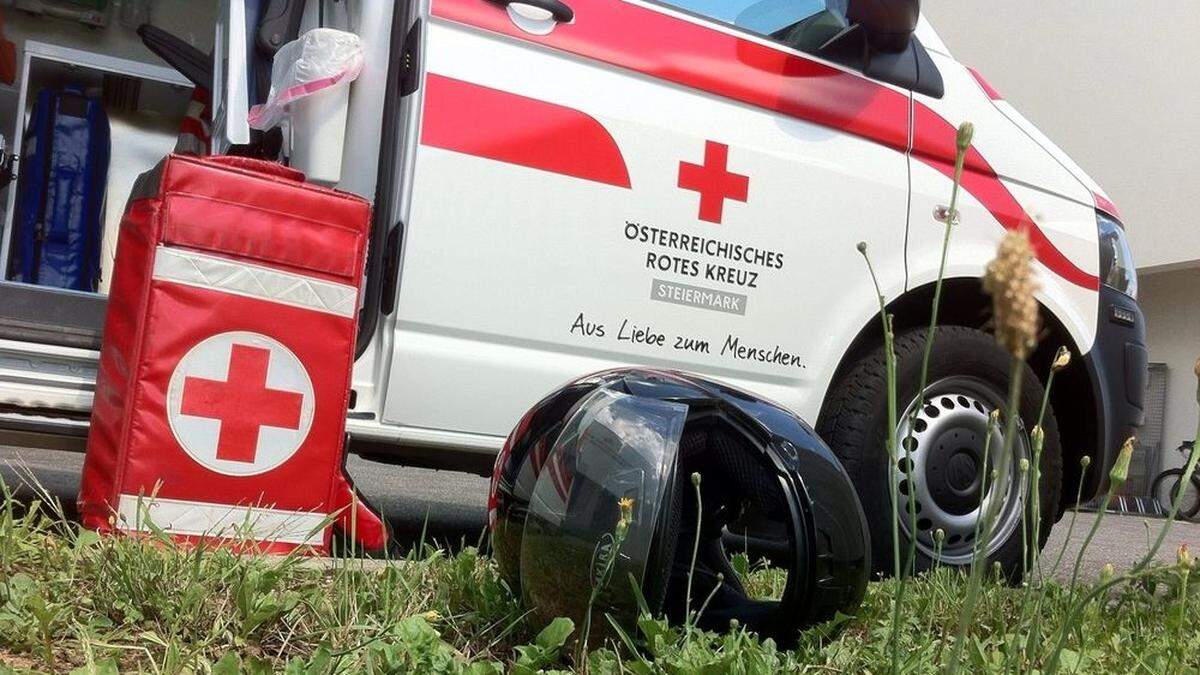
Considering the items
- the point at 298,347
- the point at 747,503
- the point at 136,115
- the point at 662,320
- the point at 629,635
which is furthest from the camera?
the point at 136,115

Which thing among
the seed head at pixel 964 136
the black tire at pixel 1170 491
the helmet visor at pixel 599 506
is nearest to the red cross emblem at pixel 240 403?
the helmet visor at pixel 599 506

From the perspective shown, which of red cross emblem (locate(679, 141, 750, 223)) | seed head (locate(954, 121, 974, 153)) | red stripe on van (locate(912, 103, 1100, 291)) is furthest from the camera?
red stripe on van (locate(912, 103, 1100, 291))

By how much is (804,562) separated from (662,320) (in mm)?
1285

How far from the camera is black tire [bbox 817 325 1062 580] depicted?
3057 mm

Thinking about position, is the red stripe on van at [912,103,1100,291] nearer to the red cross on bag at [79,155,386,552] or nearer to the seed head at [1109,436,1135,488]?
the red cross on bag at [79,155,386,552]

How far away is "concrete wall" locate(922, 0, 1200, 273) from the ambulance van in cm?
1310

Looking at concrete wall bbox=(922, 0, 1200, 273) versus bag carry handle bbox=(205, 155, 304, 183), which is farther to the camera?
concrete wall bbox=(922, 0, 1200, 273)

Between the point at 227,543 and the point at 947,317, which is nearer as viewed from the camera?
the point at 227,543

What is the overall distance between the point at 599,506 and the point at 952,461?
1796mm

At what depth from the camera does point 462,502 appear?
221 inches

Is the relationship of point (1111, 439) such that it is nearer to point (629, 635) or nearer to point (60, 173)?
point (629, 635)

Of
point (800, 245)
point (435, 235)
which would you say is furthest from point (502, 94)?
point (800, 245)

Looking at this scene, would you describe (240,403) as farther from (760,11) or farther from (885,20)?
(885,20)

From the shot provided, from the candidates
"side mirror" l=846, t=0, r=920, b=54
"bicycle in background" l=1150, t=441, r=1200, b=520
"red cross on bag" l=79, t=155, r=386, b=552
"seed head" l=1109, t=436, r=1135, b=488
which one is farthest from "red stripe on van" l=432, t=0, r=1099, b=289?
"bicycle in background" l=1150, t=441, r=1200, b=520
